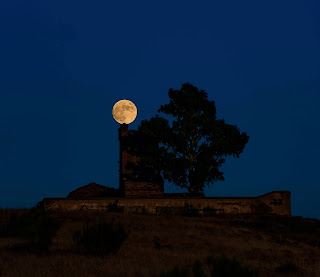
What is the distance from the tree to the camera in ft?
109

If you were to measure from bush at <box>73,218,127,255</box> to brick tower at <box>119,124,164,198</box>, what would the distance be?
19.1 meters

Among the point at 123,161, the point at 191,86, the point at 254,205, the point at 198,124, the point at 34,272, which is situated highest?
the point at 191,86

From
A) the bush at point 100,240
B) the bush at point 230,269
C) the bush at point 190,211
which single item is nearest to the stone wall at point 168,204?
the bush at point 190,211

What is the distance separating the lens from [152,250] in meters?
16.1

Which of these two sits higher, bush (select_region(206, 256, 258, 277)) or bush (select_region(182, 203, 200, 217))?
bush (select_region(182, 203, 200, 217))

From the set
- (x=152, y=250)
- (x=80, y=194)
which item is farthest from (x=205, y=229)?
(x=80, y=194)

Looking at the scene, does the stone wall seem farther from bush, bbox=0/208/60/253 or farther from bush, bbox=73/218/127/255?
bush, bbox=73/218/127/255

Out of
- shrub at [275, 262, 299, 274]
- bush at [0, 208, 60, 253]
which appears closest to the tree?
bush at [0, 208, 60, 253]

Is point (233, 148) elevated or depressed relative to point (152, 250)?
elevated

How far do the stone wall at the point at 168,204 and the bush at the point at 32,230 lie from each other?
2.96m

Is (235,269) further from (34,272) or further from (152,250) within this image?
(152,250)

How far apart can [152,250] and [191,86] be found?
68.2 feet

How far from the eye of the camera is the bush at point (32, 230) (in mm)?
14773

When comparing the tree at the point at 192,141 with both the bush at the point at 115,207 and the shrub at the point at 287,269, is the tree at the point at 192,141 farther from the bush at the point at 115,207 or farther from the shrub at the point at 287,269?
the shrub at the point at 287,269
